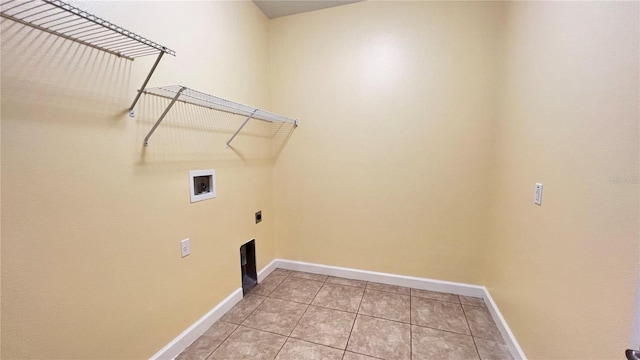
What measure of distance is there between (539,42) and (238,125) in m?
2.04

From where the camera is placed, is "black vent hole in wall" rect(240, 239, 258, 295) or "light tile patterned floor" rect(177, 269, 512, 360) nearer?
"light tile patterned floor" rect(177, 269, 512, 360)

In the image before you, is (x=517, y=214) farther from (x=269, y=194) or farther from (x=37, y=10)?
(x=37, y=10)

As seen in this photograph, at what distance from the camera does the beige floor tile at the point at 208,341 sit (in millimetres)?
1530

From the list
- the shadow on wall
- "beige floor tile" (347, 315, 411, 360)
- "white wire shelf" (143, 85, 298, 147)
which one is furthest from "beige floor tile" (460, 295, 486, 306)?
the shadow on wall

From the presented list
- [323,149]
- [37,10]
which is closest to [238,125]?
[323,149]

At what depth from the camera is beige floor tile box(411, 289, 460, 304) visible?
211 centimetres

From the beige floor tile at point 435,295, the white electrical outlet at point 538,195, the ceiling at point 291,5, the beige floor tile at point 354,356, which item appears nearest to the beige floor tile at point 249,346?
the beige floor tile at point 354,356

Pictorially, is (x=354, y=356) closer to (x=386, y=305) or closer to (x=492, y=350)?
(x=386, y=305)

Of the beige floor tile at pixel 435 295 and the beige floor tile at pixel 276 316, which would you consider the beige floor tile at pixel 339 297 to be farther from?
the beige floor tile at pixel 435 295

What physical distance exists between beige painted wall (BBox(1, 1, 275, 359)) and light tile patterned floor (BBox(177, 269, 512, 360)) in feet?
1.04

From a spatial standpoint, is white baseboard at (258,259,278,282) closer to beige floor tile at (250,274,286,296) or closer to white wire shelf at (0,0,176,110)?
beige floor tile at (250,274,286,296)

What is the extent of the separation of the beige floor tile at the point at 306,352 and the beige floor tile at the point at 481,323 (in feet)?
3.28

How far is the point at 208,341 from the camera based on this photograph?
1.65m

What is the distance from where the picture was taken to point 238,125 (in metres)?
2.06
